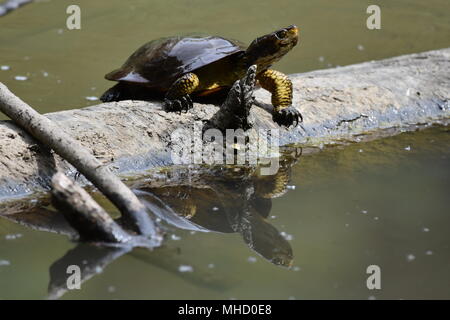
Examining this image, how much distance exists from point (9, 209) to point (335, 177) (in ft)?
6.68

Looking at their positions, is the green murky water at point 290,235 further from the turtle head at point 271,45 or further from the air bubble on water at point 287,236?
the turtle head at point 271,45

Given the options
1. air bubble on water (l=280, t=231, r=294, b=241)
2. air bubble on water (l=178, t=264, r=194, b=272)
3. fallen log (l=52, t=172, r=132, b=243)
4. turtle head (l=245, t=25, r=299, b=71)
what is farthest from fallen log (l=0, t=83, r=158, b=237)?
turtle head (l=245, t=25, r=299, b=71)

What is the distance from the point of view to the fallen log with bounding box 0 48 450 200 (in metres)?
4.05

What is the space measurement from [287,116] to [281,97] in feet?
0.48

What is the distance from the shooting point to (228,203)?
4.01 metres

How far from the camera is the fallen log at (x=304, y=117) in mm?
4055

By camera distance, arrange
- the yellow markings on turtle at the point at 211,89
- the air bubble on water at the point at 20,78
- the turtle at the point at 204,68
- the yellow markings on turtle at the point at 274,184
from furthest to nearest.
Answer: the air bubble on water at the point at 20,78
the yellow markings on turtle at the point at 211,89
the turtle at the point at 204,68
the yellow markings on turtle at the point at 274,184

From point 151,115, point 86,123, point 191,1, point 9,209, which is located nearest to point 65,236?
point 9,209

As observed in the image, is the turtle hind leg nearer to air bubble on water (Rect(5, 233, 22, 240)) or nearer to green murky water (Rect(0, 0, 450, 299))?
green murky water (Rect(0, 0, 450, 299))

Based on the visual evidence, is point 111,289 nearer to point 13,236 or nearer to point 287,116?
point 13,236

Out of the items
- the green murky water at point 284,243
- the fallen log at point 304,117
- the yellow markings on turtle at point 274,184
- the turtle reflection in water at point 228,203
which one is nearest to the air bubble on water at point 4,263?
the green murky water at point 284,243
